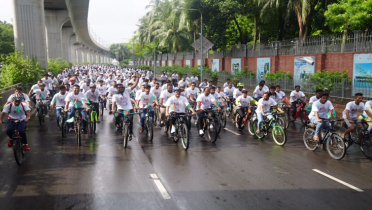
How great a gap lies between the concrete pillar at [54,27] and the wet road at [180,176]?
4014 centimetres

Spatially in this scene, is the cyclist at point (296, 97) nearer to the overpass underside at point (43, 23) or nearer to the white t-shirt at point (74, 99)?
the white t-shirt at point (74, 99)

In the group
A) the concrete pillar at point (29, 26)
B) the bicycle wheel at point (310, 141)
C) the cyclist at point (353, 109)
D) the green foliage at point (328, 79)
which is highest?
the concrete pillar at point (29, 26)

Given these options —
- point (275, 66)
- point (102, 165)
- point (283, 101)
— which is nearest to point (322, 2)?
point (275, 66)

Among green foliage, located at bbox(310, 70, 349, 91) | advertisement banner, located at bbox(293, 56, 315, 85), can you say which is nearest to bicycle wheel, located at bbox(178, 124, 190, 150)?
green foliage, located at bbox(310, 70, 349, 91)

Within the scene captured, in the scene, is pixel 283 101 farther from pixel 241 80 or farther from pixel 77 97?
pixel 241 80

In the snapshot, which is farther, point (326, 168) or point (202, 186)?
point (326, 168)

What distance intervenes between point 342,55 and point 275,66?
778 cm

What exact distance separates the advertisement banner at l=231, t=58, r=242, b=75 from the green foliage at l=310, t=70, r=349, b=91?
14955 mm

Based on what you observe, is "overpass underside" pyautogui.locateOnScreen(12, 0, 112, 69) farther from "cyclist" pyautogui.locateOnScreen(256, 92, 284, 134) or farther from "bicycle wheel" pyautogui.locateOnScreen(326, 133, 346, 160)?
"bicycle wheel" pyautogui.locateOnScreen(326, 133, 346, 160)

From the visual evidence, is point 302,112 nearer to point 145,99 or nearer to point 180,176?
point 145,99

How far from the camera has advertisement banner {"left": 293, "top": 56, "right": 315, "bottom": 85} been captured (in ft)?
74.9

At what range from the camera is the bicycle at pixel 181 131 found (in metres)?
10.4

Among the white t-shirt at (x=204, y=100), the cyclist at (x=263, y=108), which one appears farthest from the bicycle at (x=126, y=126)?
the cyclist at (x=263, y=108)

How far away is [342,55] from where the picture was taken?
2020cm
